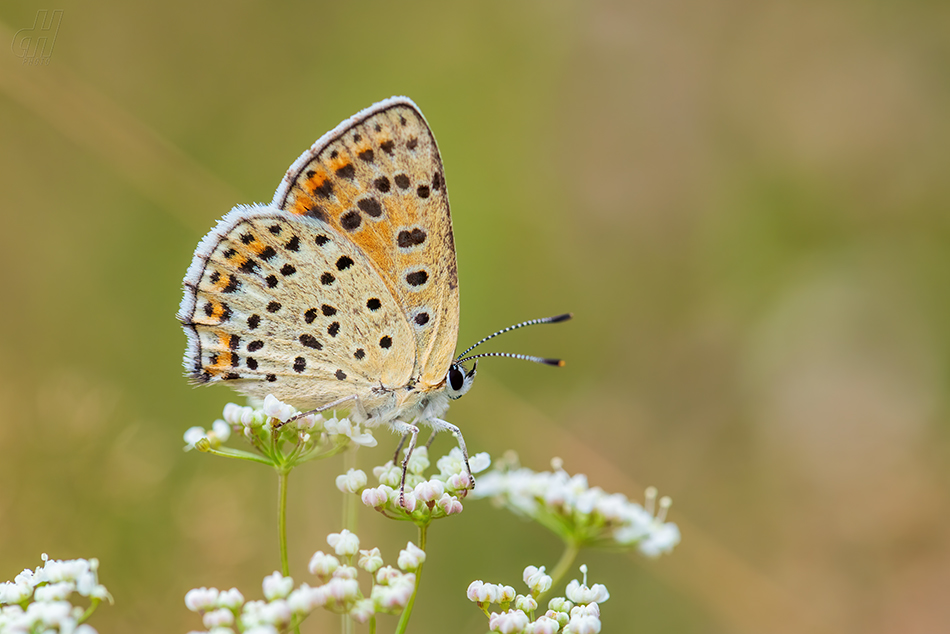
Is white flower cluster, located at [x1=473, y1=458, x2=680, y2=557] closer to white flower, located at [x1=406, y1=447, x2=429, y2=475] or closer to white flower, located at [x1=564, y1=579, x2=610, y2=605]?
white flower, located at [x1=406, y1=447, x2=429, y2=475]

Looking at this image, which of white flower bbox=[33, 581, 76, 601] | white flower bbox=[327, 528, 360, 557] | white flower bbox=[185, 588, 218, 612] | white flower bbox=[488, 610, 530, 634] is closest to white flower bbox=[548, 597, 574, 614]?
white flower bbox=[488, 610, 530, 634]

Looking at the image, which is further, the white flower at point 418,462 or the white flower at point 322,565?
the white flower at point 418,462

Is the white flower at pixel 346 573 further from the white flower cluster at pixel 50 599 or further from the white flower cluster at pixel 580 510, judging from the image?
the white flower cluster at pixel 580 510

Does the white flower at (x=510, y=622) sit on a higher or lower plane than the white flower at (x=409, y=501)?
lower

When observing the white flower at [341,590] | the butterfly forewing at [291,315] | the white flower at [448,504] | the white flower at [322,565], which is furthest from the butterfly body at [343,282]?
the white flower at [341,590]

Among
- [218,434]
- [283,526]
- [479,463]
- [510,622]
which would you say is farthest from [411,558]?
[218,434]
